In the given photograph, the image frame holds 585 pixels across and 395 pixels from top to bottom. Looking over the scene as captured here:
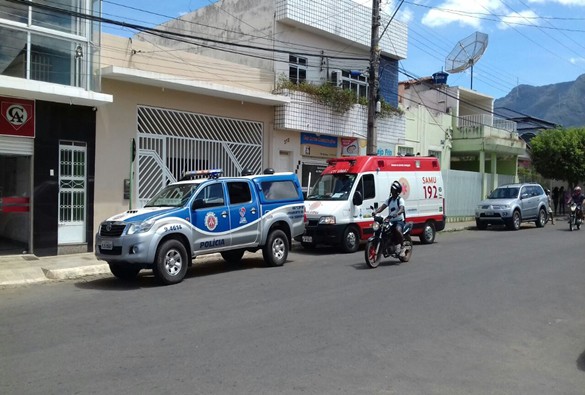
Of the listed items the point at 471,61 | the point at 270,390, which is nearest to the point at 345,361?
the point at 270,390

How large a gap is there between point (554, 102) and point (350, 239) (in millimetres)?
100908

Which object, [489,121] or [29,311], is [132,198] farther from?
[489,121]

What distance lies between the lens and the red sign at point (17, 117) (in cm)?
1253

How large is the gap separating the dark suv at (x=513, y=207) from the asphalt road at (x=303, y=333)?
11028 millimetres

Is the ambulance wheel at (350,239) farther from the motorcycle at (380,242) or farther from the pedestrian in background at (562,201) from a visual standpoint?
the pedestrian in background at (562,201)

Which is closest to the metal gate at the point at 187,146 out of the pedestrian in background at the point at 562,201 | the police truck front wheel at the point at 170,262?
the police truck front wheel at the point at 170,262

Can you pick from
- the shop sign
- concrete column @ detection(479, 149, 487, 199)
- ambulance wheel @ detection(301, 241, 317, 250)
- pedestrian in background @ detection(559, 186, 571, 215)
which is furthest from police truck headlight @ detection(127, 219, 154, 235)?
pedestrian in background @ detection(559, 186, 571, 215)

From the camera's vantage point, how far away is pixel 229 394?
4.46 meters

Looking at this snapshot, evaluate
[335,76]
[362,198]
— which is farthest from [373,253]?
[335,76]

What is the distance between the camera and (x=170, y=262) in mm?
9742

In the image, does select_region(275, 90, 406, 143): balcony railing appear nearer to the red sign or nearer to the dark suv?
the dark suv

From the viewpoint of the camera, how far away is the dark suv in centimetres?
2191

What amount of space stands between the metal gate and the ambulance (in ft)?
12.9

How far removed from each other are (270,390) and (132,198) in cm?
1153
